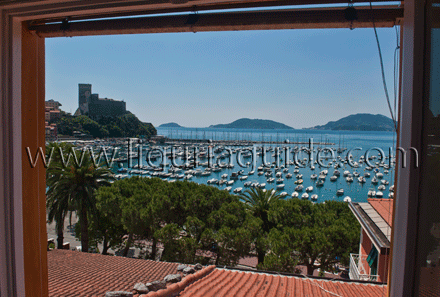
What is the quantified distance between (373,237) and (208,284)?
14.7 feet

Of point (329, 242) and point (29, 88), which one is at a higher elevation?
point (29, 88)

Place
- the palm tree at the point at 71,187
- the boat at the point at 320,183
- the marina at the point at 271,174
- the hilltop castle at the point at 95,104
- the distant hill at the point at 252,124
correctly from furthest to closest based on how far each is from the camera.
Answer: the distant hill at the point at 252,124
the hilltop castle at the point at 95,104
the boat at the point at 320,183
the marina at the point at 271,174
the palm tree at the point at 71,187

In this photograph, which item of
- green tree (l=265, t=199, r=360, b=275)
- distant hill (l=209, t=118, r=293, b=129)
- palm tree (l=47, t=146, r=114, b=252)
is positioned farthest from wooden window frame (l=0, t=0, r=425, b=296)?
distant hill (l=209, t=118, r=293, b=129)

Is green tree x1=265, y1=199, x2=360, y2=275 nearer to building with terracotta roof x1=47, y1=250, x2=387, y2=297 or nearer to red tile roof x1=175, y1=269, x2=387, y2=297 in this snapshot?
building with terracotta roof x1=47, y1=250, x2=387, y2=297

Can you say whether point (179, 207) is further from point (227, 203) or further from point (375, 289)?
point (375, 289)

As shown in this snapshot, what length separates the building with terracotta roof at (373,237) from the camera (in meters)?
5.59

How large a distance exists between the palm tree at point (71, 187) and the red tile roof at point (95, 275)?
3.37 metres

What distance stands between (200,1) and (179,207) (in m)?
11.6

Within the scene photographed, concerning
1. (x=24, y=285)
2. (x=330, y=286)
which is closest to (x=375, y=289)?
(x=330, y=286)

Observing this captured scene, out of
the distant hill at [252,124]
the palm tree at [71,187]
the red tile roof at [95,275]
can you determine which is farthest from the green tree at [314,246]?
the distant hill at [252,124]

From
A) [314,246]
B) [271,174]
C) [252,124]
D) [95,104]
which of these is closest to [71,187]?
[314,246]

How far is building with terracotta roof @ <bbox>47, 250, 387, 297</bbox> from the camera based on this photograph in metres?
3.01

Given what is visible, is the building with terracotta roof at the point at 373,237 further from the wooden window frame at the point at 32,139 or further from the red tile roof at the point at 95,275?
the wooden window frame at the point at 32,139

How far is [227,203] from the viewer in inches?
470
